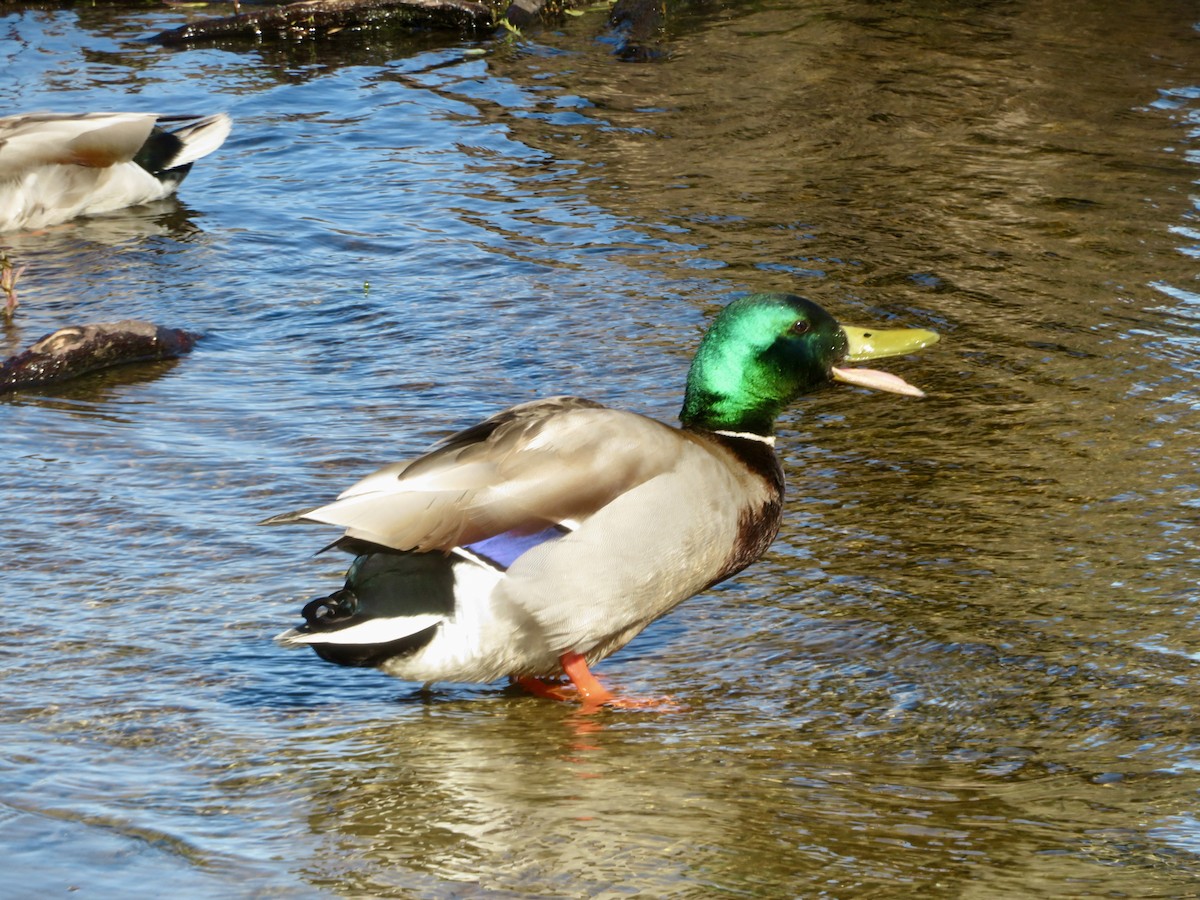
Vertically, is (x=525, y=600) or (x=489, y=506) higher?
(x=489, y=506)

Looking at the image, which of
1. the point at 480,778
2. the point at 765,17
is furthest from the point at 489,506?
the point at 765,17

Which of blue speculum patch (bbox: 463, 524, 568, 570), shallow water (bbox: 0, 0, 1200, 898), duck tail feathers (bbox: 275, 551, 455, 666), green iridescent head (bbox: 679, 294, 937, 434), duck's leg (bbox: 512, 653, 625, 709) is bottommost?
duck's leg (bbox: 512, 653, 625, 709)

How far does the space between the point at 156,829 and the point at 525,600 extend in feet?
3.13

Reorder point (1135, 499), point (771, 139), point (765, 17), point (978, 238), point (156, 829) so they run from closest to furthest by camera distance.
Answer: point (156, 829)
point (1135, 499)
point (978, 238)
point (771, 139)
point (765, 17)

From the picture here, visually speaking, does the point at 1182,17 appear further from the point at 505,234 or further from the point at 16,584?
the point at 16,584

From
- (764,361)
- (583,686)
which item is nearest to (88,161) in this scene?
(764,361)

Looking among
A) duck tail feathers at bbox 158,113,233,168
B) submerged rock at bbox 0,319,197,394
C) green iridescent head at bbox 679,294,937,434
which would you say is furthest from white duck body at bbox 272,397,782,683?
duck tail feathers at bbox 158,113,233,168

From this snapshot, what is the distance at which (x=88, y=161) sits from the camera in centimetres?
805

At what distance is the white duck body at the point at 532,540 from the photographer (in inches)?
132

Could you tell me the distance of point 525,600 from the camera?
3.50m

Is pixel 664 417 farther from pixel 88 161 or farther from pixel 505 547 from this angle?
pixel 88 161

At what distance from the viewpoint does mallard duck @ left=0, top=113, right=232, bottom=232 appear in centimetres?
781

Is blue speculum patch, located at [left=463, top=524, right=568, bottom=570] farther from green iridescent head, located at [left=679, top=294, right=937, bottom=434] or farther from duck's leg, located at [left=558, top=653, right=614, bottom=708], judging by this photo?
green iridescent head, located at [left=679, top=294, right=937, bottom=434]

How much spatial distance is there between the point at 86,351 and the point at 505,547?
286 cm
